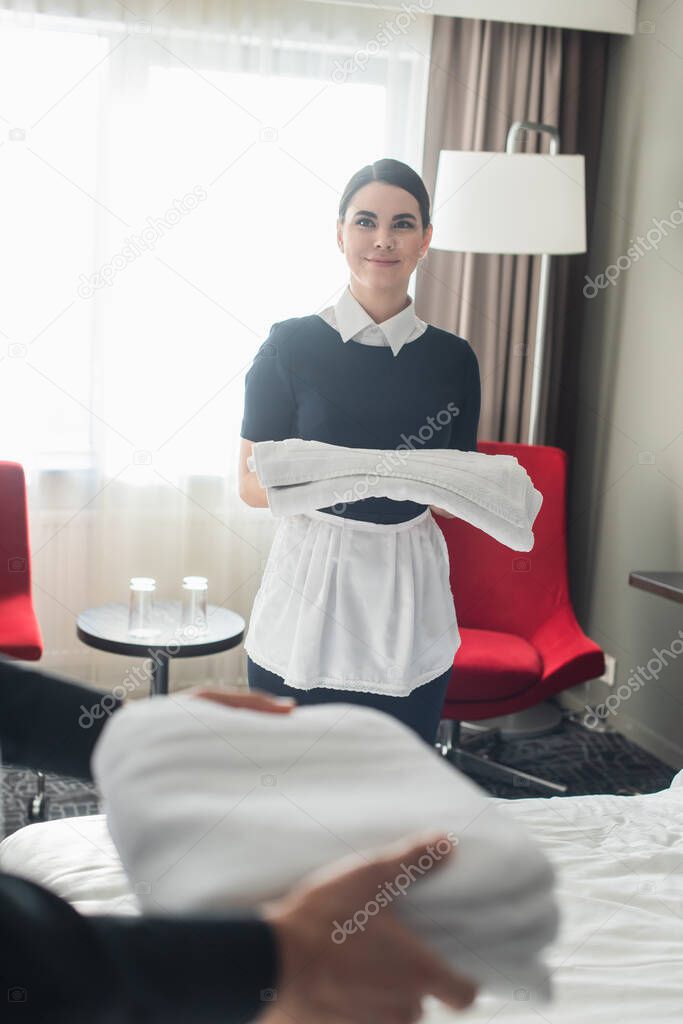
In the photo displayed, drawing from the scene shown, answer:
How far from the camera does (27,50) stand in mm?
3260

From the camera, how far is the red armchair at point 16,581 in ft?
8.71

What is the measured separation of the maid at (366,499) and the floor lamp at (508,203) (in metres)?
1.39

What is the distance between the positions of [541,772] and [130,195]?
7.77 feet

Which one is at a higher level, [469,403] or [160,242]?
[160,242]

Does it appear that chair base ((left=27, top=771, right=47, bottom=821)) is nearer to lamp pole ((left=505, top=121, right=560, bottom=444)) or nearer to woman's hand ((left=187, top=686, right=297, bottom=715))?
lamp pole ((left=505, top=121, right=560, bottom=444))

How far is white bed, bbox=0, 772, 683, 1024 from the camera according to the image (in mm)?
1007

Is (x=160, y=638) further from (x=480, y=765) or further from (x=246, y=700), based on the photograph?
(x=246, y=700)

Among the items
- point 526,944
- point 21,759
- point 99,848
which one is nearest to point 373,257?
point 99,848

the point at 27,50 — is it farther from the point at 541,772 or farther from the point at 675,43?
the point at 541,772

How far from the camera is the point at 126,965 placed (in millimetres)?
413

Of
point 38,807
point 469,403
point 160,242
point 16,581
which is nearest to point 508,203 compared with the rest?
point 160,242

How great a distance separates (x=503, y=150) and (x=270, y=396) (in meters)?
2.40

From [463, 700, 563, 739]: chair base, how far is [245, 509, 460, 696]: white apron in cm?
198

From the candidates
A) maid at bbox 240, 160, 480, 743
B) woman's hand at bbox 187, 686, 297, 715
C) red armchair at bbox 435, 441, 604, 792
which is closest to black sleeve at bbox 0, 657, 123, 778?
woman's hand at bbox 187, 686, 297, 715
